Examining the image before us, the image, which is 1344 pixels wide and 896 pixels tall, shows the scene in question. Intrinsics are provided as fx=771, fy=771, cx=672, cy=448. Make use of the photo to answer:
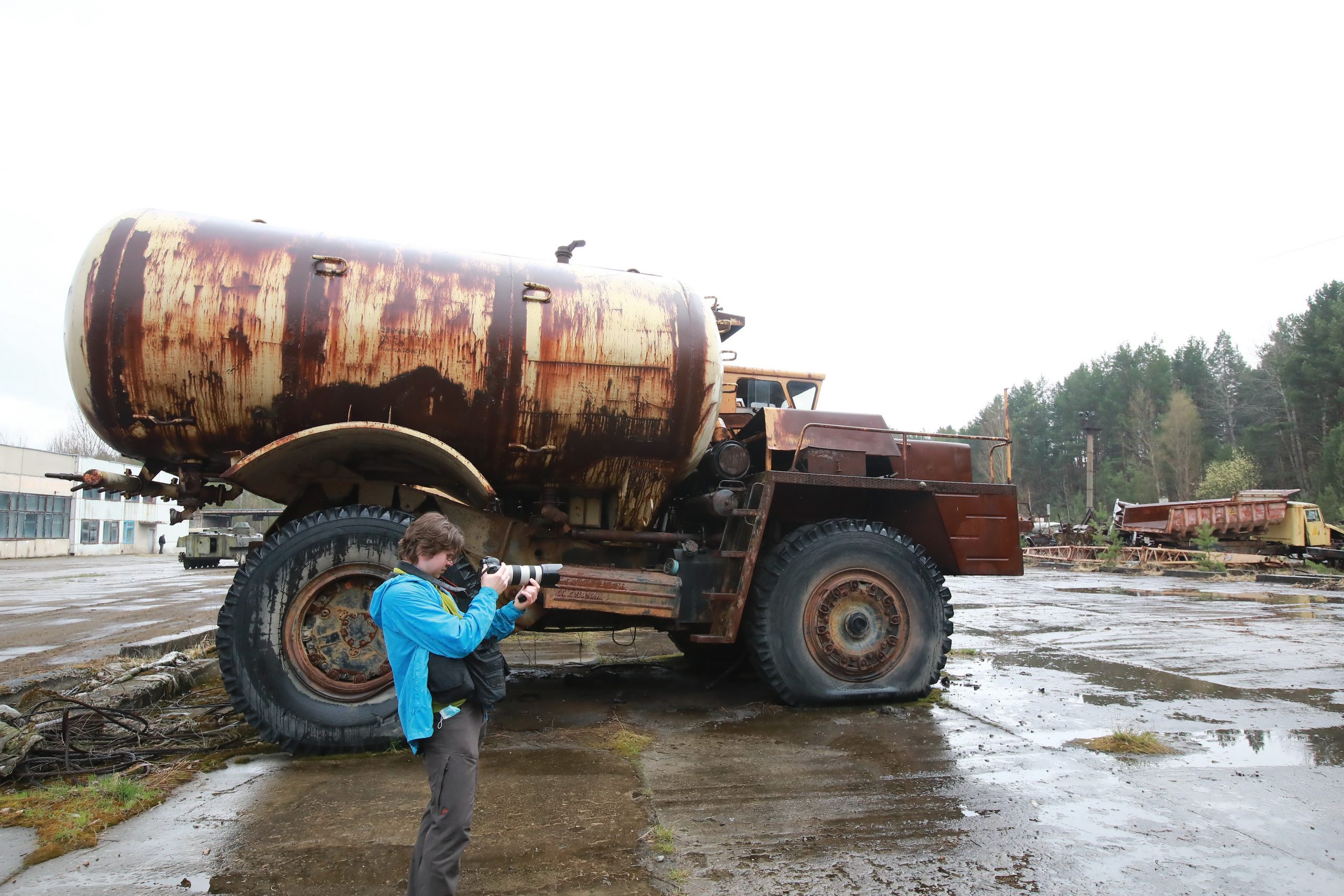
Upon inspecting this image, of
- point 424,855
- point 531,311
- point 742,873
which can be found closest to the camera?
point 424,855

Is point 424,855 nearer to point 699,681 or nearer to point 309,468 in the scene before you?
point 309,468

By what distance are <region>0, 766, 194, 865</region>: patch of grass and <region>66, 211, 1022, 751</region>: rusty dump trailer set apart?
2.03 ft

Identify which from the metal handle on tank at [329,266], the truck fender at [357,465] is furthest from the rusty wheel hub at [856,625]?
the metal handle on tank at [329,266]

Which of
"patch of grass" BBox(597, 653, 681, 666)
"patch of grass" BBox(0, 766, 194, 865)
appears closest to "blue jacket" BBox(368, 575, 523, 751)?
"patch of grass" BBox(0, 766, 194, 865)

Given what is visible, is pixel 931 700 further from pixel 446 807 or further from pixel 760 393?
pixel 446 807

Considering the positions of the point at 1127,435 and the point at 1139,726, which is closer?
the point at 1139,726

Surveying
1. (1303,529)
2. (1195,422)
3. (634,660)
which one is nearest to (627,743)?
(634,660)

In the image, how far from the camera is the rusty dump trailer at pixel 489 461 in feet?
14.5

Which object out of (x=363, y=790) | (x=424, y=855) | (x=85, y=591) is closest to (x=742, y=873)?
(x=424, y=855)

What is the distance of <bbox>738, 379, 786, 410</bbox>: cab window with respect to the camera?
722 centimetres

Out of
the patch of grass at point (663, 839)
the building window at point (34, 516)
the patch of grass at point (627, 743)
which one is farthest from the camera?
the building window at point (34, 516)

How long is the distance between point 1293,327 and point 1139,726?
54.5 m

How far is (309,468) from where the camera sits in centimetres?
502

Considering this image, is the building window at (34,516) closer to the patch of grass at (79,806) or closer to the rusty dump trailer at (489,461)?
the rusty dump trailer at (489,461)
